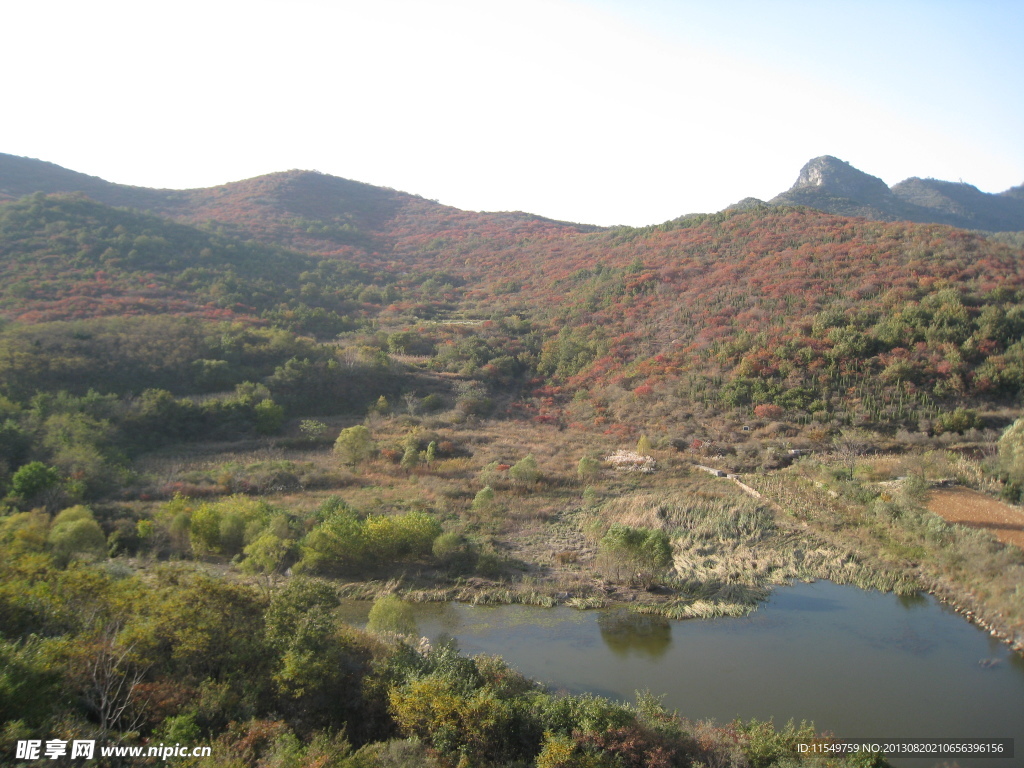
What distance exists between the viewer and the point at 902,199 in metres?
81.9

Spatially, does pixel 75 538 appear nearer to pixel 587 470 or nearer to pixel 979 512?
pixel 587 470

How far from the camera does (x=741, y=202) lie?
71688 millimetres

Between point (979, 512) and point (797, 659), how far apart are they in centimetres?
896

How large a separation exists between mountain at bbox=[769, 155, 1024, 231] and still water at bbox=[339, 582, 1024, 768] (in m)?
63.8

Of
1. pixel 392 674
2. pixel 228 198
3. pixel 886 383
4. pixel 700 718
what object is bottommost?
Answer: pixel 700 718

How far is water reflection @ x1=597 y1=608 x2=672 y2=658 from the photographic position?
12.8 metres

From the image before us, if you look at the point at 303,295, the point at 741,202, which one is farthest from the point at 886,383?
the point at 741,202

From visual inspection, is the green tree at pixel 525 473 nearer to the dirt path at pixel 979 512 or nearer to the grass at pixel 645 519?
the grass at pixel 645 519

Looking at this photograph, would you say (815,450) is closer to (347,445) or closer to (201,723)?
(347,445)

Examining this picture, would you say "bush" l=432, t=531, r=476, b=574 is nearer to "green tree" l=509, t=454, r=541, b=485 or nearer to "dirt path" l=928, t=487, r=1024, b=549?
"green tree" l=509, t=454, r=541, b=485

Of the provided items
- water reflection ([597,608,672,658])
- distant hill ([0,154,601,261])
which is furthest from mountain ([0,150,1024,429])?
water reflection ([597,608,672,658])

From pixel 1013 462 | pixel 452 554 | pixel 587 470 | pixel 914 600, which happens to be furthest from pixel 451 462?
pixel 1013 462

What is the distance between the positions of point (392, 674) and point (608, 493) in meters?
14.0

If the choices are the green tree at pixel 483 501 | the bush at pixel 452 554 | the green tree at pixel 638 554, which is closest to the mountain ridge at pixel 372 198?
the green tree at pixel 483 501
